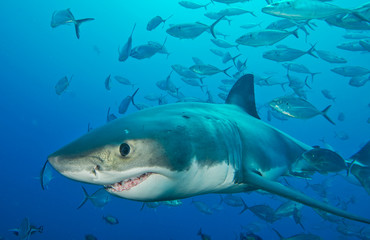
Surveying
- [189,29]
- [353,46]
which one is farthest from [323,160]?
[353,46]

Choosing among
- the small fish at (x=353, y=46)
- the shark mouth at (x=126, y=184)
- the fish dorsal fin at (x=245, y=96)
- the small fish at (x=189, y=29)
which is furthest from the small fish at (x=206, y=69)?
the shark mouth at (x=126, y=184)

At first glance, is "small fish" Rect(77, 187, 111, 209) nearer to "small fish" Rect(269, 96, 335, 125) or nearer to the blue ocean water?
"small fish" Rect(269, 96, 335, 125)

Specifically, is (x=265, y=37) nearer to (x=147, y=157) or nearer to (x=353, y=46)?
(x=353, y=46)

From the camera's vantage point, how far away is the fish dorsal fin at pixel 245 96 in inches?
161

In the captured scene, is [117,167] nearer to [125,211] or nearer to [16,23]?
[125,211]

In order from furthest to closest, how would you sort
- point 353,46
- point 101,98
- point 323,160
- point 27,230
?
point 101,98
point 353,46
point 27,230
point 323,160

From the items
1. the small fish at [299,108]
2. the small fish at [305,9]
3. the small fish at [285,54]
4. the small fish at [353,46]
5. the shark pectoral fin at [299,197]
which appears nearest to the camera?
the shark pectoral fin at [299,197]

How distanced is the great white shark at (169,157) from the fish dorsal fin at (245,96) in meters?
1.13

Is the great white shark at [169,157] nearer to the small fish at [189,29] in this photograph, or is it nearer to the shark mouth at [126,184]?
the shark mouth at [126,184]

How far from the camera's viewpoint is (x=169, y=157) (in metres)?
1.80

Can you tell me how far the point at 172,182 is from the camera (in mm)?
1883

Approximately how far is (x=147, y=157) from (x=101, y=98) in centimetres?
7466

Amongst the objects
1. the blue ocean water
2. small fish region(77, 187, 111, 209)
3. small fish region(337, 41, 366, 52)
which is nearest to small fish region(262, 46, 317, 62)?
small fish region(337, 41, 366, 52)

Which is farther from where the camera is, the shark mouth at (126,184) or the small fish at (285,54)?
the small fish at (285,54)
